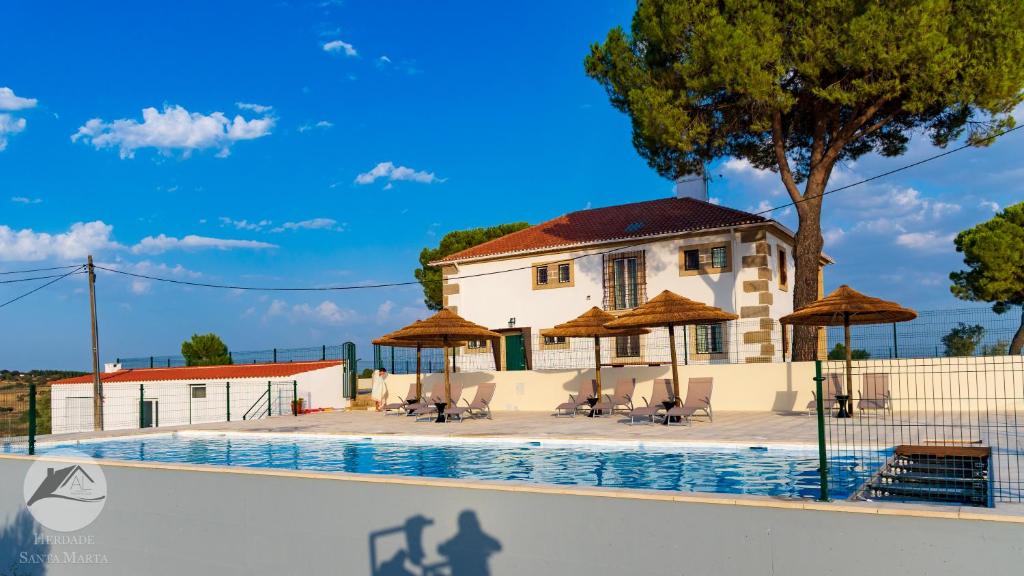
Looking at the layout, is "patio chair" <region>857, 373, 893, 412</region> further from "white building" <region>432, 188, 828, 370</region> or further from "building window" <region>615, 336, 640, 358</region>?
"building window" <region>615, 336, 640, 358</region>

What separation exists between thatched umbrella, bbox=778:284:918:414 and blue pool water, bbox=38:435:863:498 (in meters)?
4.58

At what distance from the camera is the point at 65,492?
10.2 metres

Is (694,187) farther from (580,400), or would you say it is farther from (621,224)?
(580,400)

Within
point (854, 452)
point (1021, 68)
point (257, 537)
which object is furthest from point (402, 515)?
point (1021, 68)

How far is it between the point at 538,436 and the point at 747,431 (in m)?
3.51

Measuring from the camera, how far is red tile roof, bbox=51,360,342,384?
32094 millimetres

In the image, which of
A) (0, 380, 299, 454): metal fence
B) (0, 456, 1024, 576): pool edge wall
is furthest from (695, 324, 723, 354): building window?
(0, 456, 1024, 576): pool edge wall

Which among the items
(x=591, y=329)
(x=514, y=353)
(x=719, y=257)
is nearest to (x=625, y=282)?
(x=719, y=257)

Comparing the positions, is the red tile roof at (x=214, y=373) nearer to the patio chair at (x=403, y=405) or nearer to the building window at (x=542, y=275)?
the patio chair at (x=403, y=405)

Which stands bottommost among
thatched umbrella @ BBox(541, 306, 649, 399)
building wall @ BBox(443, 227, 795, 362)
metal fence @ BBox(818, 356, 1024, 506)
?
metal fence @ BBox(818, 356, 1024, 506)

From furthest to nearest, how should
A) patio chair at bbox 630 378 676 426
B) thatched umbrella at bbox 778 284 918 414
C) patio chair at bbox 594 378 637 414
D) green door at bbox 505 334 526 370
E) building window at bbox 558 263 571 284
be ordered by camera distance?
green door at bbox 505 334 526 370
building window at bbox 558 263 571 284
patio chair at bbox 594 378 637 414
patio chair at bbox 630 378 676 426
thatched umbrella at bbox 778 284 918 414

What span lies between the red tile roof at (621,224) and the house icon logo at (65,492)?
18.5 metres

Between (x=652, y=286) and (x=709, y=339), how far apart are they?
2.66 metres

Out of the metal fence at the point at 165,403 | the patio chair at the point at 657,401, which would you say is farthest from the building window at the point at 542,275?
the patio chair at the point at 657,401
